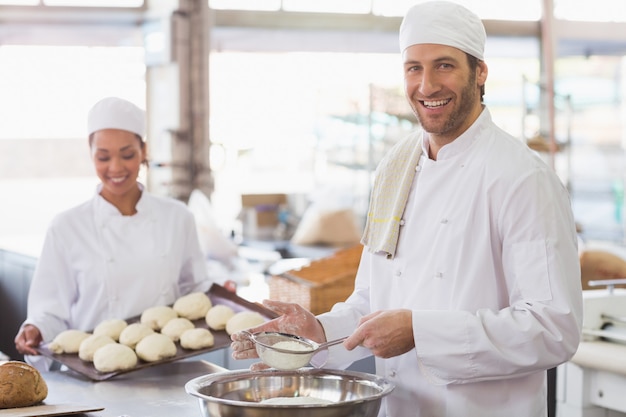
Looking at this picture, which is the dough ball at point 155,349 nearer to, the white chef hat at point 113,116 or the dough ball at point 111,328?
the dough ball at point 111,328

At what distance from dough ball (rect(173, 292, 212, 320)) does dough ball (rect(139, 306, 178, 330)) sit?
0.09 ft

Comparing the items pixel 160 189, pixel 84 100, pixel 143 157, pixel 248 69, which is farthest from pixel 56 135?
pixel 143 157

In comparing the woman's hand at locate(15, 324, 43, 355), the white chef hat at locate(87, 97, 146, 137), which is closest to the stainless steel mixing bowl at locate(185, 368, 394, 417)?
the woman's hand at locate(15, 324, 43, 355)

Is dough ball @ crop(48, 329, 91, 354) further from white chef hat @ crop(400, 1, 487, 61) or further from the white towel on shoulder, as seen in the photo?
white chef hat @ crop(400, 1, 487, 61)

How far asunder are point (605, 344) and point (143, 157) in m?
1.74

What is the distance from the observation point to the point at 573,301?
5.73ft

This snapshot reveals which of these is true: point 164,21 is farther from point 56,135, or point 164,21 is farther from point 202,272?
point 202,272

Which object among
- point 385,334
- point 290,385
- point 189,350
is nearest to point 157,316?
point 189,350

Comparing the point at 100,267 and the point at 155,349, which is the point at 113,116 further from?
the point at 155,349

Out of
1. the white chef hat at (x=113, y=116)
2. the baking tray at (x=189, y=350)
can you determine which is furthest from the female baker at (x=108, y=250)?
the baking tray at (x=189, y=350)

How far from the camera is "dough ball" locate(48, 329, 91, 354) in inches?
98.9

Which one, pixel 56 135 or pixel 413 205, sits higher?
pixel 56 135

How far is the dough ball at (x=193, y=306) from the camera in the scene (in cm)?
269

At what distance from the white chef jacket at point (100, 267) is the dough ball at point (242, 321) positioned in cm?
40
